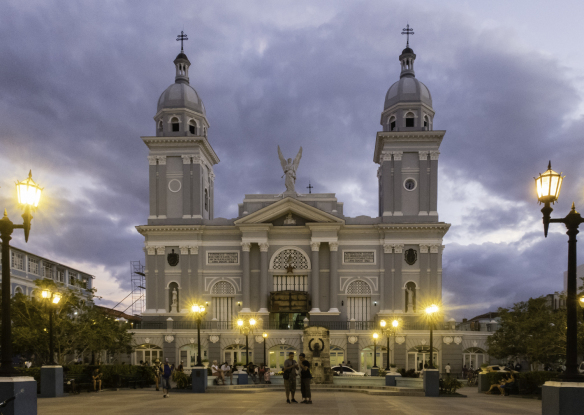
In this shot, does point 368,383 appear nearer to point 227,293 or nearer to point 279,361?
point 279,361

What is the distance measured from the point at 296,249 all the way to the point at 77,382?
30.3m

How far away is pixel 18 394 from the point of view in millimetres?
13117

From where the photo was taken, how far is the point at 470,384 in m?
46.8

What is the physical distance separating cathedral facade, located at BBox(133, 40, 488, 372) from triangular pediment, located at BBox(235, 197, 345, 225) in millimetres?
102

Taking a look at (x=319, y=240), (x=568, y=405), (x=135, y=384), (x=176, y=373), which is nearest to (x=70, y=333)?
(x=135, y=384)

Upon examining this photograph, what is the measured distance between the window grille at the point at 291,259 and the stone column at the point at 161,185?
12.6 m

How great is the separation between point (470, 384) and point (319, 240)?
1910 cm

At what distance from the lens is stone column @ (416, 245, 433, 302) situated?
5716 centimetres

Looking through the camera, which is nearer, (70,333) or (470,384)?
(70,333)

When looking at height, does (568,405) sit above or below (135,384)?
above

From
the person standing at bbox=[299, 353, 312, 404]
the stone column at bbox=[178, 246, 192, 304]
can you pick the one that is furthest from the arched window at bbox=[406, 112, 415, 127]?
the person standing at bbox=[299, 353, 312, 404]

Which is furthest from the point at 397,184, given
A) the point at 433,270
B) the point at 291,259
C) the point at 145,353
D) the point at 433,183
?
the point at 145,353

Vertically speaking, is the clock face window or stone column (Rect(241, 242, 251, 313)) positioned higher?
the clock face window

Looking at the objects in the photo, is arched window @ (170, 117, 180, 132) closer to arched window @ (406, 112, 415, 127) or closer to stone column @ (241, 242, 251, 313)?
stone column @ (241, 242, 251, 313)
